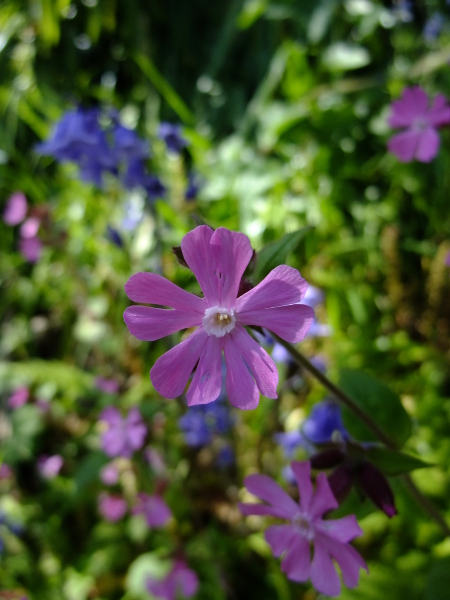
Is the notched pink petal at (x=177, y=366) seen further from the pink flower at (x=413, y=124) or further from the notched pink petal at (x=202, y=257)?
the pink flower at (x=413, y=124)

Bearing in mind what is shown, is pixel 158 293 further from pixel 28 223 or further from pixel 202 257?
pixel 28 223

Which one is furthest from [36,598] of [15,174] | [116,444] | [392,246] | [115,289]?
[15,174]

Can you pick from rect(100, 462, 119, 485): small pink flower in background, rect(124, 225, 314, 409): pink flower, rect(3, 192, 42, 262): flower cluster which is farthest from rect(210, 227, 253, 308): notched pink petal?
rect(3, 192, 42, 262): flower cluster

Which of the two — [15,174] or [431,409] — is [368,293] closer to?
[431,409]

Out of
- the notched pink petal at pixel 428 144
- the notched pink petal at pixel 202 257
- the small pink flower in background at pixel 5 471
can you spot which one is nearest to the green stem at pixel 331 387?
the notched pink petal at pixel 202 257

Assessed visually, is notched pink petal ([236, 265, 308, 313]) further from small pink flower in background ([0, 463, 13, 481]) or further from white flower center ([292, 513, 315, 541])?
small pink flower in background ([0, 463, 13, 481])
